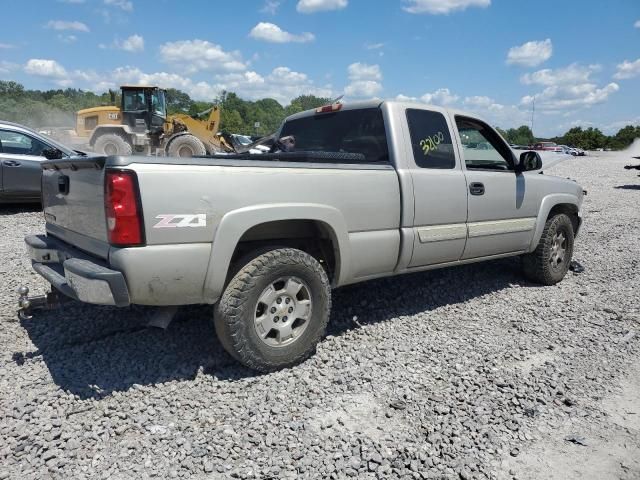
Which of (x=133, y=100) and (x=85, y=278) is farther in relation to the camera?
(x=133, y=100)

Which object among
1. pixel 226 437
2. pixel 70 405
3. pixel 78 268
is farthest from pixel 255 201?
pixel 70 405

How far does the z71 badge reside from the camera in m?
2.84

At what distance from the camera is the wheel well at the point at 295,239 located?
3439 millimetres

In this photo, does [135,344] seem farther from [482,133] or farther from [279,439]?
[482,133]

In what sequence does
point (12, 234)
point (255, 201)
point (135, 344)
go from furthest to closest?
point (12, 234) < point (135, 344) < point (255, 201)

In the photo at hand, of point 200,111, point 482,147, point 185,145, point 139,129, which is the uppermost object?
point 200,111

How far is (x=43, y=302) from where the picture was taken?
12.5 feet

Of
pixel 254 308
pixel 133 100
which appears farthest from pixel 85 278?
pixel 133 100

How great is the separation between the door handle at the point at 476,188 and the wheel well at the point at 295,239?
5.25 feet

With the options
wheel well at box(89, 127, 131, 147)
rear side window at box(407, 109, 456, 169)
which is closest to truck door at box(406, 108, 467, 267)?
rear side window at box(407, 109, 456, 169)

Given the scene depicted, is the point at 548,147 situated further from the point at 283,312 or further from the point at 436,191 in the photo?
the point at 283,312

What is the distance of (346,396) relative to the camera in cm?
317

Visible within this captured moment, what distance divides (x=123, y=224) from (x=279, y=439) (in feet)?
4.93

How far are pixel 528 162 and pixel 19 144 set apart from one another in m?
8.29
